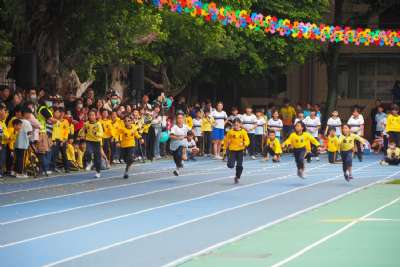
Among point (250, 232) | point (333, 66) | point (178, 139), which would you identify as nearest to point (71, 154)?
point (178, 139)

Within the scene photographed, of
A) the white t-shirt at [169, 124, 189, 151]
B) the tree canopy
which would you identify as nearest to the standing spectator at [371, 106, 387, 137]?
the tree canopy

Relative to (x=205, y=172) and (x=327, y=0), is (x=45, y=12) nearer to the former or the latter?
(x=205, y=172)

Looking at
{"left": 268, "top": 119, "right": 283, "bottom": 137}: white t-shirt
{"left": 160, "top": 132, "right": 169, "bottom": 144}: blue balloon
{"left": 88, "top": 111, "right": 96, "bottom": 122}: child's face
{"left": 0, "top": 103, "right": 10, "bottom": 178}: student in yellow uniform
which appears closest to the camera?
{"left": 0, "top": 103, "right": 10, "bottom": 178}: student in yellow uniform

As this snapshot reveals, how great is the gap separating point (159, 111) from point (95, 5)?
5.65m

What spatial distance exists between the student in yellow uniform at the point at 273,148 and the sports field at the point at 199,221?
673cm

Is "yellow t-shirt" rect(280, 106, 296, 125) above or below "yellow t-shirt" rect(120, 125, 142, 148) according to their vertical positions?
above

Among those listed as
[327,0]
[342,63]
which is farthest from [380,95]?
[327,0]

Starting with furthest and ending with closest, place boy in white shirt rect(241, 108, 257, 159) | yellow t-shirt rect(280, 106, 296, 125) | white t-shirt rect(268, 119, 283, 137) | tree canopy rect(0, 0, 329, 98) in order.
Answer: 1. yellow t-shirt rect(280, 106, 296, 125)
2. white t-shirt rect(268, 119, 283, 137)
3. boy in white shirt rect(241, 108, 257, 159)
4. tree canopy rect(0, 0, 329, 98)

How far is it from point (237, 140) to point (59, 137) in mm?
4800

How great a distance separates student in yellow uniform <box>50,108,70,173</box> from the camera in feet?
93.8

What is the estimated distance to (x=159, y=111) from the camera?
36688mm

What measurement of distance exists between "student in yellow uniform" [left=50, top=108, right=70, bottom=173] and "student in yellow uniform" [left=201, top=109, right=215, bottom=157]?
393 inches

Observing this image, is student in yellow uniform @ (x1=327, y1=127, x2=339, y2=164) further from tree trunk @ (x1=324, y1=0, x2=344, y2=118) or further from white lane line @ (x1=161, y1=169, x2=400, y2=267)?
tree trunk @ (x1=324, y1=0, x2=344, y2=118)

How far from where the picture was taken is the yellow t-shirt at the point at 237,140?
26656 mm
